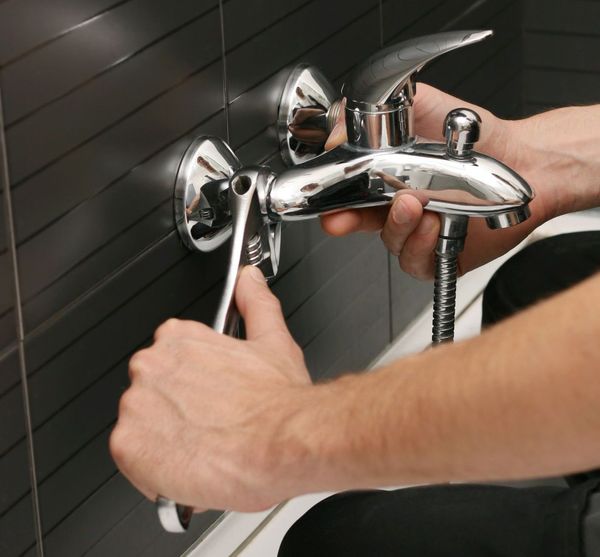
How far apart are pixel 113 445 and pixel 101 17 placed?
10.2 inches

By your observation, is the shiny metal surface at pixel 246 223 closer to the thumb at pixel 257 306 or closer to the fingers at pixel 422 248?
the thumb at pixel 257 306

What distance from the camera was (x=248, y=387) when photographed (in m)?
0.66

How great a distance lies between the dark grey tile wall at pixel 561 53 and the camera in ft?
4.68

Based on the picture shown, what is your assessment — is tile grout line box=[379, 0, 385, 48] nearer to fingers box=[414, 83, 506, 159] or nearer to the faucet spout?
fingers box=[414, 83, 506, 159]

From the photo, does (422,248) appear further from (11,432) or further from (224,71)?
(11,432)

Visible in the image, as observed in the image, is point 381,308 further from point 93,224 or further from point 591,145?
point 93,224

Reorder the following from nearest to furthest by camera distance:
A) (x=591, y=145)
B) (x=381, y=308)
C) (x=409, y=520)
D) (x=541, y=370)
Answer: (x=541, y=370) < (x=409, y=520) < (x=591, y=145) < (x=381, y=308)

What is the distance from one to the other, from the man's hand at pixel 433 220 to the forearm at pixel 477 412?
254 mm

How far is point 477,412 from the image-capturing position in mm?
550

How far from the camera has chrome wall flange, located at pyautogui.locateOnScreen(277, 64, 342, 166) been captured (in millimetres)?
916

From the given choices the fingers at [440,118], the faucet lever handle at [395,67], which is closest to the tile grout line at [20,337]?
the faucet lever handle at [395,67]

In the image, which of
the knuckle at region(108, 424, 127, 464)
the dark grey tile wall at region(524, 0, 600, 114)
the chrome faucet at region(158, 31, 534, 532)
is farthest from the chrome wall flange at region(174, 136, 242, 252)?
the dark grey tile wall at region(524, 0, 600, 114)

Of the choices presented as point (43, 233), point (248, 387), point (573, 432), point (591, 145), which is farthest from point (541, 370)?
point (591, 145)

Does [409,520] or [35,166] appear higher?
[35,166]
